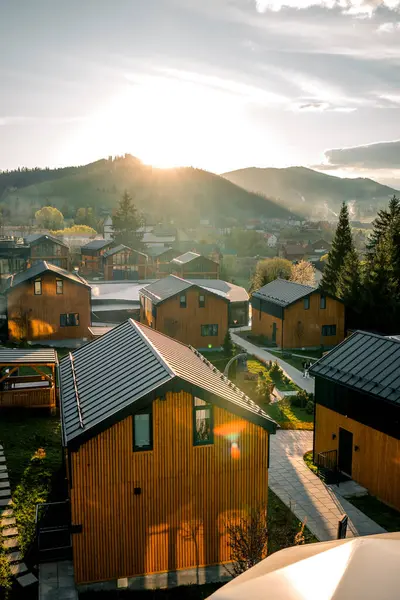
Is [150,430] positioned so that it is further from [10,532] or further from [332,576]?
[332,576]

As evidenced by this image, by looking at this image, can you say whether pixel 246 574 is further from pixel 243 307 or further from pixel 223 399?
pixel 243 307

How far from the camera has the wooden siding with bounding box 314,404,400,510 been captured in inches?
767

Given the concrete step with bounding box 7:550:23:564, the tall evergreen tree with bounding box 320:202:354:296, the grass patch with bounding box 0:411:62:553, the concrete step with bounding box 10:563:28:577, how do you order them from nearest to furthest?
the concrete step with bounding box 10:563:28:577 < the concrete step with bounding box 7:550:23:564 < the grass patch with bounding box 0:411:62:553 < the tall evergreen tree with bounding box 320:202:354:296

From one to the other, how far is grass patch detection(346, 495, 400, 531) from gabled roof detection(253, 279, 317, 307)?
2755 cm

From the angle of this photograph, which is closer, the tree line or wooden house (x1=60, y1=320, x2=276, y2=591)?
wooden house (x1=60, y1=320, x2=276, y2=591)

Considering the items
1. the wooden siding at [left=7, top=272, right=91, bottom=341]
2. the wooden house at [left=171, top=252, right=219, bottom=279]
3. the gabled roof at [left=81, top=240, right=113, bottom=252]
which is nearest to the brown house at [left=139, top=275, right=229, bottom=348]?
the wooden siding at [left=7, top=272, right=91, bottom=341]

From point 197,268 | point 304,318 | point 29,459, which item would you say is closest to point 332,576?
point 29,459

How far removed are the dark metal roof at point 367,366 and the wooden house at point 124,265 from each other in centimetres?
6232

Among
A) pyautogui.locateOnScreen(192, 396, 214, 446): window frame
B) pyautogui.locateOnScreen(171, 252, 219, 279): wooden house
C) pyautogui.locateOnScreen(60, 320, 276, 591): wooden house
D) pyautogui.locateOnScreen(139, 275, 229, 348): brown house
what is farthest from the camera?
pyautogui.locateOnScreen(171, 252, 219, 279): wooden house

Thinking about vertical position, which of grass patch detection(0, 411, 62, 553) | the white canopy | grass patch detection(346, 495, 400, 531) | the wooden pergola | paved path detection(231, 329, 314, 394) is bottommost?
paved path detection(231, 329, 314, 394)

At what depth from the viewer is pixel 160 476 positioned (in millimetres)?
14562

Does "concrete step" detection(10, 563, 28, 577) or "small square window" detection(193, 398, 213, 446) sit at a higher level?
"small square window" detection(193, 398, 213, 446)

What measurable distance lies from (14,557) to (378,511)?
12.4 meters

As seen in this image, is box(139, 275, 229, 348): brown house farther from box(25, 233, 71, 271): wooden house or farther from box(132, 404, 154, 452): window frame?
box(25, 233, 71, 271): wooden house
